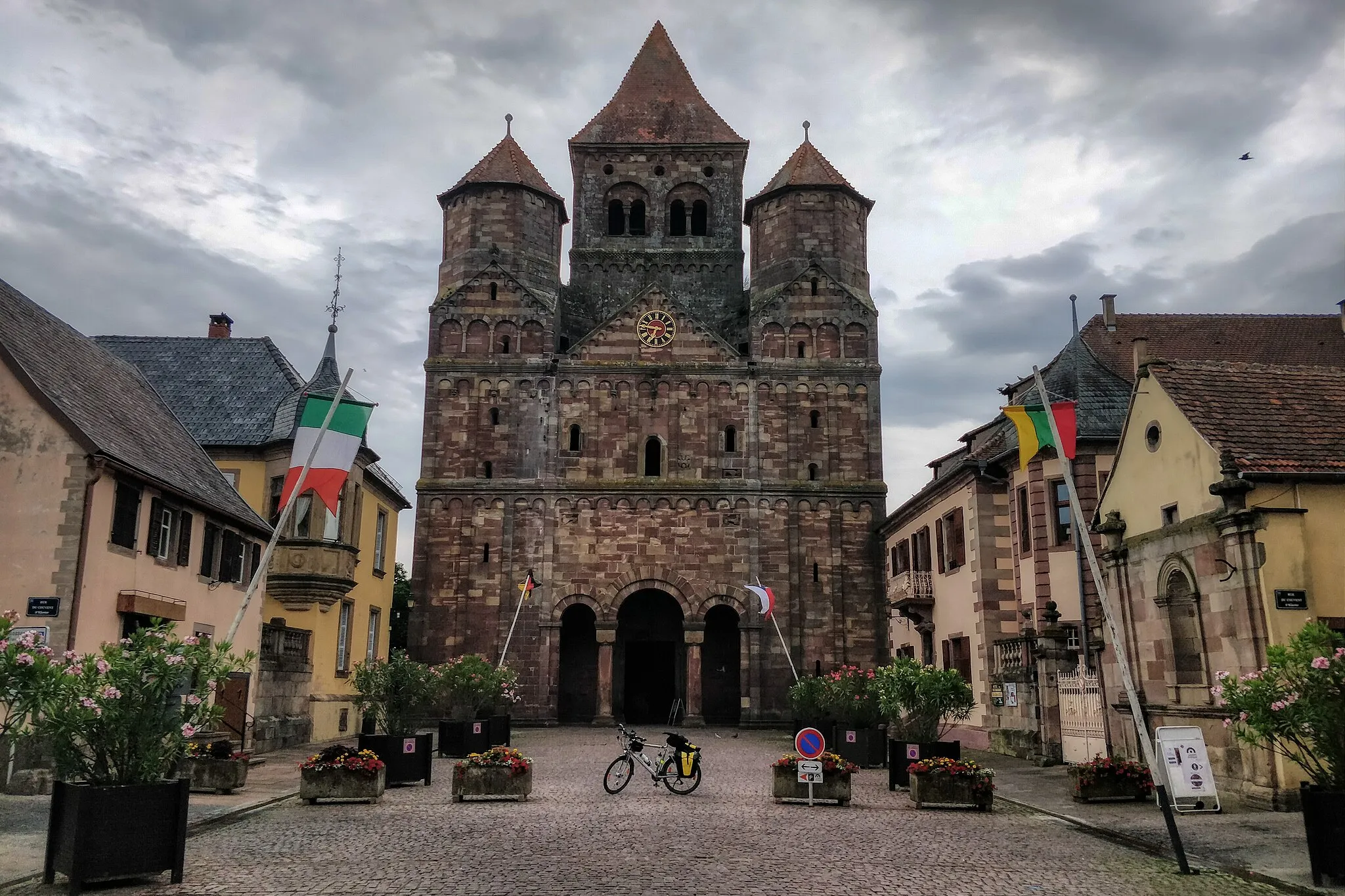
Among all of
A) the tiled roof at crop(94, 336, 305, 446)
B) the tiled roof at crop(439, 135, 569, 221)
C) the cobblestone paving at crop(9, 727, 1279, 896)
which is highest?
the tiled roof at crop(439, 135, 569, 221)

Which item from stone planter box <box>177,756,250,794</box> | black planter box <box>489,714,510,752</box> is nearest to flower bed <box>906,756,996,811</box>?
stone planter box <box>177,756,250,794</box>

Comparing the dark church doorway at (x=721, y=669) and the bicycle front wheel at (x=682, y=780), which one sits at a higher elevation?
the dark church doorway at (x=721, y=669)

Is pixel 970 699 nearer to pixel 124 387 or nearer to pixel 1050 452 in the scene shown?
pixel 1050 452

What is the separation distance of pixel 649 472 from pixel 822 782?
2516cm

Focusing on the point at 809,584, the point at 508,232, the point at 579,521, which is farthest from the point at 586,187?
the point at 809,584

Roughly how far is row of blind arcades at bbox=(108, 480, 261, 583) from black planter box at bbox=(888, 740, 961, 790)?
14144 millimetres

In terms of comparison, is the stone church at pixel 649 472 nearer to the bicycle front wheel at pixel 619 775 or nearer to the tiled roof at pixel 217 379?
the tiled roof at pixel 217 379

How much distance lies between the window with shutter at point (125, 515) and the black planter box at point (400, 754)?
5.51 metres

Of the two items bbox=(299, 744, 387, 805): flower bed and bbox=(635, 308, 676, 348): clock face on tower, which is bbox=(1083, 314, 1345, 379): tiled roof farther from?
bbox=(299, 744, 387, 805): flower bed

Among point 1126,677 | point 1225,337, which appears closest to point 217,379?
point 1126,677

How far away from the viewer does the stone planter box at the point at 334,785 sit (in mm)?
16734

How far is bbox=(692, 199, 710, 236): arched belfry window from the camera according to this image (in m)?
49.2

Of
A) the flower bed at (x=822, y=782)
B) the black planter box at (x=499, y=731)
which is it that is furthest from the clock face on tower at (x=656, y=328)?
the flower bed at (x=822, y=782)

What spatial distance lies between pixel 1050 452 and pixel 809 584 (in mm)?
14837
